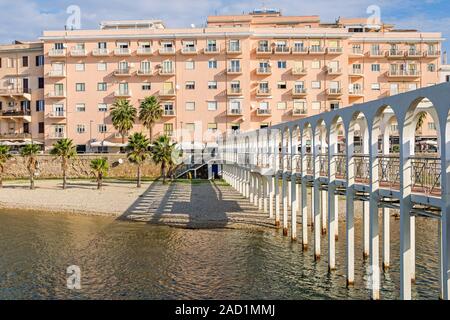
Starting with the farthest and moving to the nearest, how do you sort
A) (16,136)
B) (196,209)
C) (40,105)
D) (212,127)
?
(40,105) → (16,136) → (212,127) → (196,209)

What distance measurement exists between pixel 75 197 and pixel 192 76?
25.9 meters

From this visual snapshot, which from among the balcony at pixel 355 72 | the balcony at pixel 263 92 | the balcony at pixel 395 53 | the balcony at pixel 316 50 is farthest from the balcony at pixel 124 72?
the balcony at pixel 395 53

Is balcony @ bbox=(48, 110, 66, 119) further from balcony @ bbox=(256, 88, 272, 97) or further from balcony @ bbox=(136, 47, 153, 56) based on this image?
balcony @ bbox=(256, 88, 272, 97)

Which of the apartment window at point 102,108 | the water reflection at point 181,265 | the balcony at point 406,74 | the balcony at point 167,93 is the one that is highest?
the balcony at point 406,74

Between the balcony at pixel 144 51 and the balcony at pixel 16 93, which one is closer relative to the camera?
the balcony at pixel 144 51

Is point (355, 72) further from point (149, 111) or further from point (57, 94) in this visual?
point (57, 94)

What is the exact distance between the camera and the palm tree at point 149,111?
60.9 m

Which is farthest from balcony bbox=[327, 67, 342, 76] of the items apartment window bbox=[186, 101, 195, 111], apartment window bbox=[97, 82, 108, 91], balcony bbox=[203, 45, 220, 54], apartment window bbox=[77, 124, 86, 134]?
apartment window bbox=[77, 124, 86, 134]

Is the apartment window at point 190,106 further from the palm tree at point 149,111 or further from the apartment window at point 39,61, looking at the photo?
the apartment window at point 39,61

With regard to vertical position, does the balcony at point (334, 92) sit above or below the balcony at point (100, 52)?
below

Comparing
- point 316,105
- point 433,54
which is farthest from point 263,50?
point 433,54

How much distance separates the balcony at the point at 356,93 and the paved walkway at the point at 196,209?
2574cm

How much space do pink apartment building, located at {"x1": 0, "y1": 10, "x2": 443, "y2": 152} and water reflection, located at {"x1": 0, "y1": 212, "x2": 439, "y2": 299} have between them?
3466cm

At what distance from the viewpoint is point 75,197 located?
141 ft
